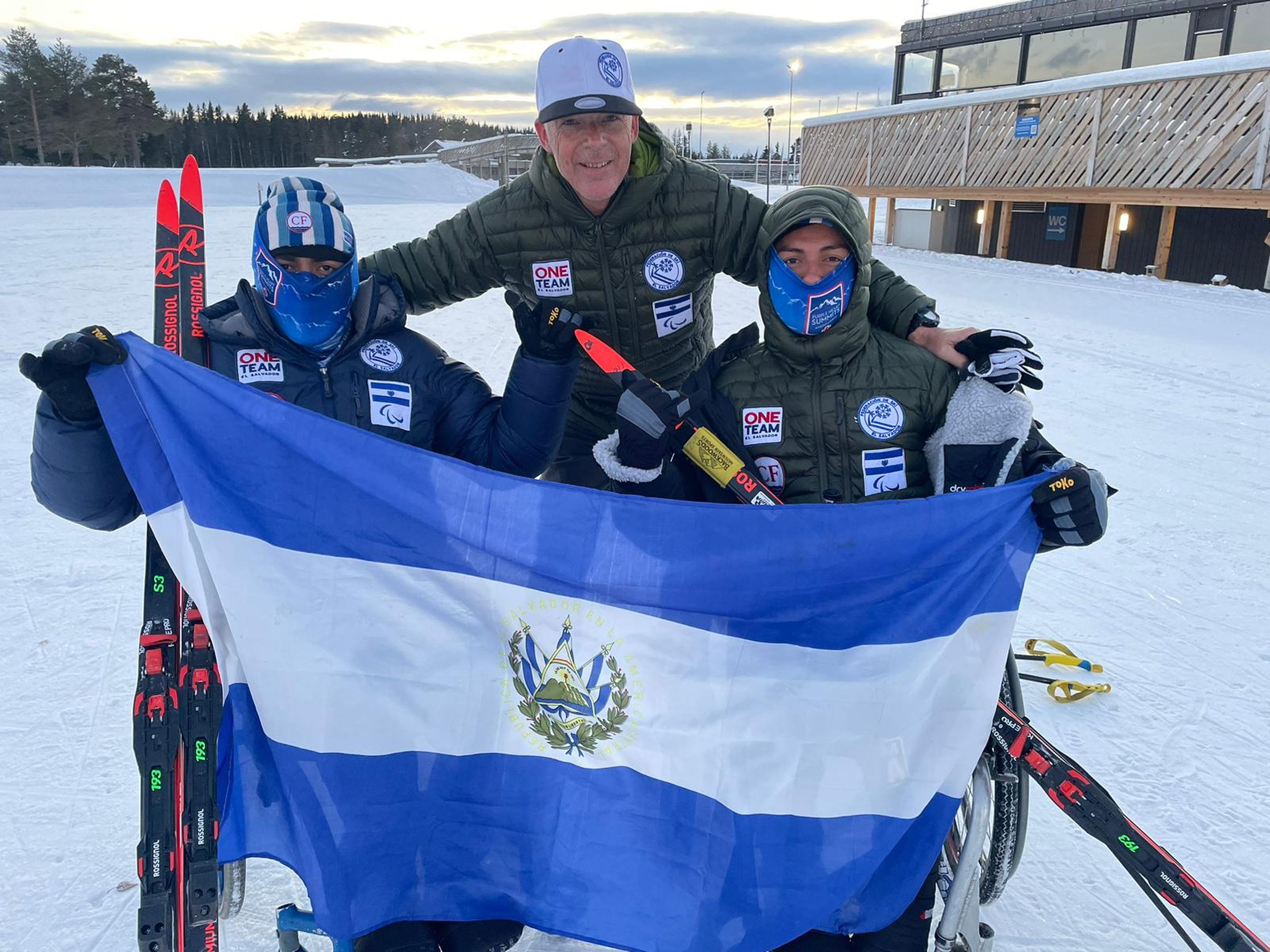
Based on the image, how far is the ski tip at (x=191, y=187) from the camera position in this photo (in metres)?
2.87

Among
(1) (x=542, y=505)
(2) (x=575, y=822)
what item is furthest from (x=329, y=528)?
(2) (x=575, y=822)

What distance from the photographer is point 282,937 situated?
2.35m

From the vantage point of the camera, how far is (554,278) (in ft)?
11.1

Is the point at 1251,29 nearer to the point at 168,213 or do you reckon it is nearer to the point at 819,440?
→ the point at 819,440

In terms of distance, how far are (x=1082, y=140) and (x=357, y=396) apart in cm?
1823

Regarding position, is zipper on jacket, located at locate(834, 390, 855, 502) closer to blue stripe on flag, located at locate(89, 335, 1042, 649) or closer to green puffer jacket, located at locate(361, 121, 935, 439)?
blue stripe on flag, located at locate(89, 335, 1042, 649)

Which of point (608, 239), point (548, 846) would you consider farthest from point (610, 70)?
point (548, 846)

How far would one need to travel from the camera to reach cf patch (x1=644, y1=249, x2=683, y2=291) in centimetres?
332

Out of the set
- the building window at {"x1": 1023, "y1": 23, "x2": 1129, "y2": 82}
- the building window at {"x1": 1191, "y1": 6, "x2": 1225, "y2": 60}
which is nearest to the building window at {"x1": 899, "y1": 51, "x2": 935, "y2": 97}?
the building window at {"x1": 1023, "y1": 23, "x2": 1129, "y2": 82}

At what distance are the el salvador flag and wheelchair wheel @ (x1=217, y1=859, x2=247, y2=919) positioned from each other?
5.4 inches

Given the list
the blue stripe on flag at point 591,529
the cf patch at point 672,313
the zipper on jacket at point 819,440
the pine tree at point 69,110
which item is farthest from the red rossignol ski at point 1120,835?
the pine tree at point 69,110

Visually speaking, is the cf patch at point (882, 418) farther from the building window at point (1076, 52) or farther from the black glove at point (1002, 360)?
the building window at point (1076, 52)

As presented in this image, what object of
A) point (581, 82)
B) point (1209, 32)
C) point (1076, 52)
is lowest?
point (581, 82)

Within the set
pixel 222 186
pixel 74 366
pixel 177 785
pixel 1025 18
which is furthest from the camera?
pixel 222 186
